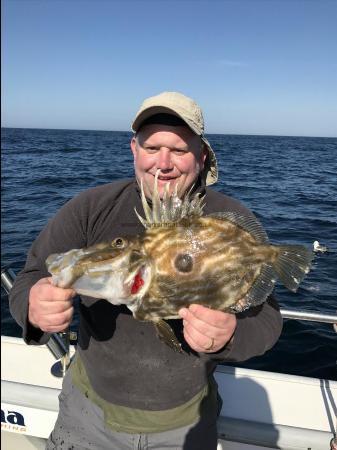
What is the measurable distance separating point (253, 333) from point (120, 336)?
0.95m

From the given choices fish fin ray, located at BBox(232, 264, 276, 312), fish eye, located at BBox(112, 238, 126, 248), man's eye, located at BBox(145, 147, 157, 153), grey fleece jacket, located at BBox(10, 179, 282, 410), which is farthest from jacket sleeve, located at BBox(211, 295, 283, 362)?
man's eye, located at BBox(145, 147, 157, 153)

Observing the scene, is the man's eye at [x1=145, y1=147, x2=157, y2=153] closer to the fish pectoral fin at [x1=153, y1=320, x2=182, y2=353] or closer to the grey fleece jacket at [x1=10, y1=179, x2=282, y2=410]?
the grey fleece jacket at [x1=10, y1=179, x2=282, y2=410]

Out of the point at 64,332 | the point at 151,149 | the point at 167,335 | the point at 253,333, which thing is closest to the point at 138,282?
the point at 167,335

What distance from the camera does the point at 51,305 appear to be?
234 centimetres

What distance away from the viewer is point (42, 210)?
1862 centimetres

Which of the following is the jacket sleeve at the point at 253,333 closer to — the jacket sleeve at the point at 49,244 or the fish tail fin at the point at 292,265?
the fish tail fin at the point at 292,265

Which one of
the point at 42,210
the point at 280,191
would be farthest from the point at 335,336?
the point at 280,191

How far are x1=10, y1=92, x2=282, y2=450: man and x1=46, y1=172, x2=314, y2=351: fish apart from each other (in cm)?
43

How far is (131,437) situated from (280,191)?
23545 mm

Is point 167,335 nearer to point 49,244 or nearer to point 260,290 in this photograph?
point 260,290

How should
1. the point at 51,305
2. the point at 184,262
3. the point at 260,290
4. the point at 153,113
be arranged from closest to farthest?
1. the point at 51,305
2. the point at 184,262
3. the point at 260,290
4. the point at 153,113

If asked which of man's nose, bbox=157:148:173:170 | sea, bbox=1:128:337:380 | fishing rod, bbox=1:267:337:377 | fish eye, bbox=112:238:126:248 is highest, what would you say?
man's nose, bbox=157:148:173:170

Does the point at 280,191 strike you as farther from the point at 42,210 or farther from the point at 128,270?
the point at 128,270

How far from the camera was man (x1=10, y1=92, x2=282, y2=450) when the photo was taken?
3021mm
